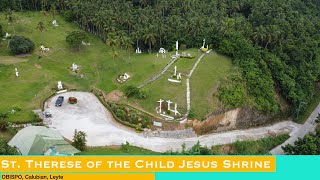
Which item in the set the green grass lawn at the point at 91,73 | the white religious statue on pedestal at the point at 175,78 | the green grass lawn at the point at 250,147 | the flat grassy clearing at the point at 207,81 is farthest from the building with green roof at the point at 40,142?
the white religious statue on pedestal at the point at 175,78

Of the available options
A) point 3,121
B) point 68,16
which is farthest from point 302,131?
point 68,16

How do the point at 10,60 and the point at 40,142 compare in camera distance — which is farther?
the point at 10,60

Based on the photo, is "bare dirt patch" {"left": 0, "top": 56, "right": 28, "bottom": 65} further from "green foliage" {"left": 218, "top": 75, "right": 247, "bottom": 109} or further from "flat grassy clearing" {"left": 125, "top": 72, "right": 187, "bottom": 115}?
"green foliage" {"left": 218, "top": 75, "right": 247, "bottom": 109}

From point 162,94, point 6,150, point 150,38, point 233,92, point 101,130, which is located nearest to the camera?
point 6,150

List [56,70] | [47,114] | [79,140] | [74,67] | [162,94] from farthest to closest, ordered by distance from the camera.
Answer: [74,67] → [56,70] → [162,94] → [47,114] → [79,140]

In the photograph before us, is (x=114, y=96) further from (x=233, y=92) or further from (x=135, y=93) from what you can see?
(x=233, y=92)

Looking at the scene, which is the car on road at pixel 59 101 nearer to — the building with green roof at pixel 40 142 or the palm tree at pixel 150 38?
the building with green roof at pixel 40 142
